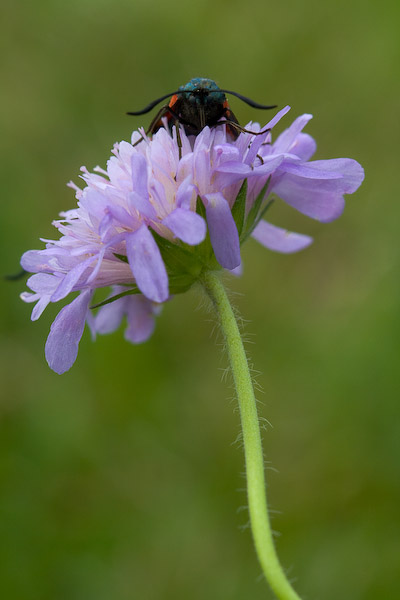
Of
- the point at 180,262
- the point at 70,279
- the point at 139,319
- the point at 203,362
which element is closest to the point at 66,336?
the point at 70,279

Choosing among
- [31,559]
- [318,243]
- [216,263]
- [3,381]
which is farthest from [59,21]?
[216,263]

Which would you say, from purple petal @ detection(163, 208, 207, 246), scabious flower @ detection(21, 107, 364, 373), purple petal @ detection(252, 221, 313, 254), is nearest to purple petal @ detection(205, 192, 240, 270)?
scabious flower @ detection(21, 107, 364, 373)

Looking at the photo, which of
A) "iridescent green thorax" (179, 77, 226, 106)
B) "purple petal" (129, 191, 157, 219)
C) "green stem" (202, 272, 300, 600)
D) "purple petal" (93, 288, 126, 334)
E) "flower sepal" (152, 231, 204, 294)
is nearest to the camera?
"green stem" (202, 272, 300, 600)

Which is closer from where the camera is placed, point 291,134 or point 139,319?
point 291,134

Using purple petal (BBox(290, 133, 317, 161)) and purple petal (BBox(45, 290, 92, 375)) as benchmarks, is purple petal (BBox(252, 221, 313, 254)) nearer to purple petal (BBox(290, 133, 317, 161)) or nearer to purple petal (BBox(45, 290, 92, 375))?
purple petal (BBox(290, 133, 317, 161))

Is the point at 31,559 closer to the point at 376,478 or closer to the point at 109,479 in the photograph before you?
the point at 109,479

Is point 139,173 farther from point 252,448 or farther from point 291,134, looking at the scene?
point 252,448
